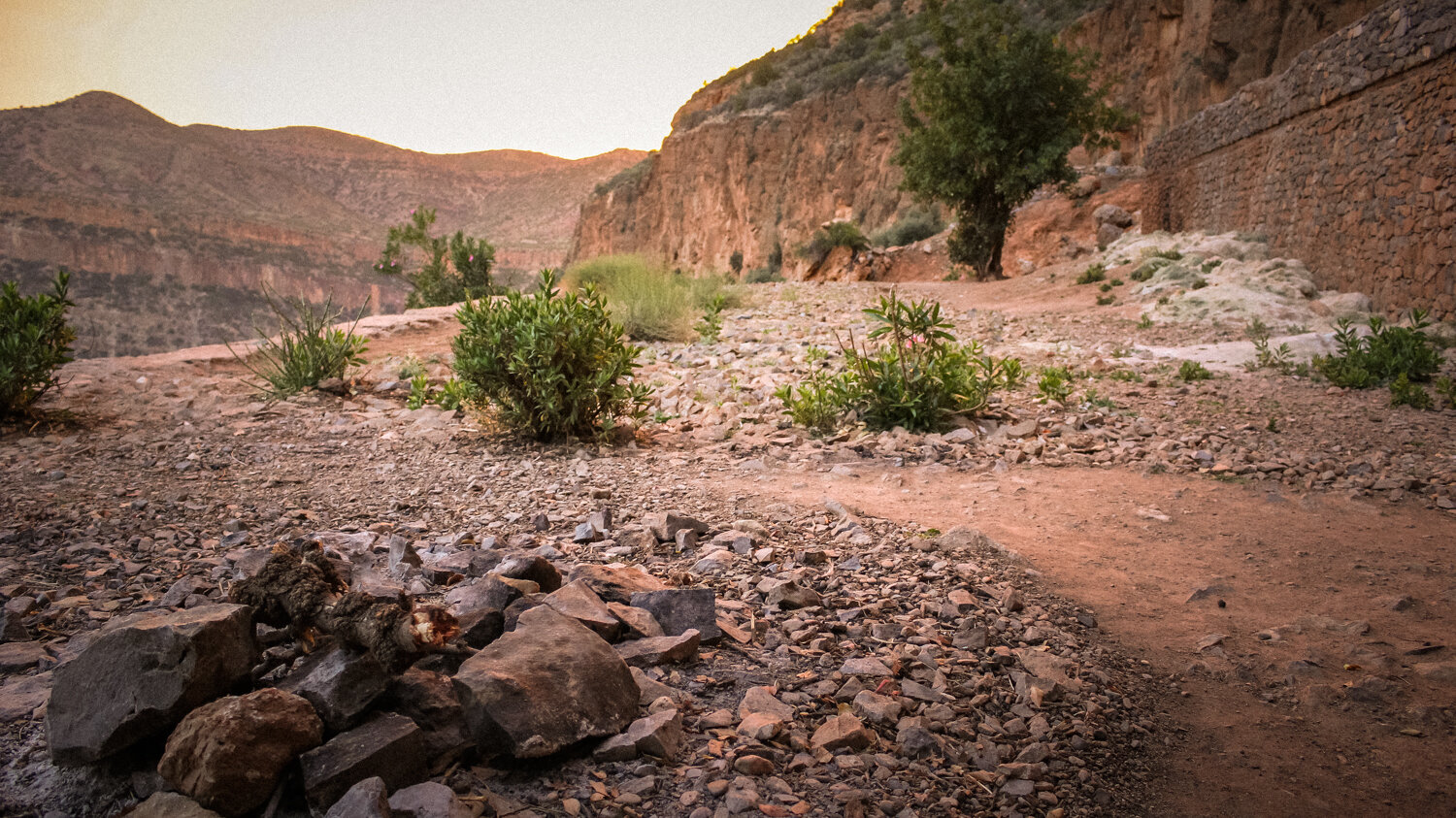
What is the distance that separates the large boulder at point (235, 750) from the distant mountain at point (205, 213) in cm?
607

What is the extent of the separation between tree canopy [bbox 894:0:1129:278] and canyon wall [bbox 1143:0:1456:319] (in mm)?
3348

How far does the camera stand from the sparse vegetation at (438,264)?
14.7 metres

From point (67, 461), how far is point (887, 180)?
27.8 meters

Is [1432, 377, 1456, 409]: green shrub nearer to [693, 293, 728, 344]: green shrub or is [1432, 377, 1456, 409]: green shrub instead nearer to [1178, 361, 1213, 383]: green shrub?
[1178, 361, 1213, 383]: green shrub

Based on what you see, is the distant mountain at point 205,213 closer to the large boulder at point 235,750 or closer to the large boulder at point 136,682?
the large boulder at point 136,682

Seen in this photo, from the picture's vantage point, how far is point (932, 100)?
15.0 meters

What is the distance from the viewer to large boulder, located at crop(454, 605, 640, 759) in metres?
1.26

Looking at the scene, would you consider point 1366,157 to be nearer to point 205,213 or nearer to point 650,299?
point 650,299

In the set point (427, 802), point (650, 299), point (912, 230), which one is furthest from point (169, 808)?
point (912, 230)

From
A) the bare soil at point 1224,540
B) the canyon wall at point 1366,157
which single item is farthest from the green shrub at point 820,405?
the canyon wall at point 1366,157

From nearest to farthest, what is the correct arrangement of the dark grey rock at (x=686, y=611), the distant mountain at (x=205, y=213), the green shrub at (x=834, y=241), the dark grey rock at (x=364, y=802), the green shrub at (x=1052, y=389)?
the dark grey rock at (x=364, y=802) < the dark grey rock at (x=686, y=611) < the green shrub at (x=1052, y=389) < the green shrub at (x=834, y=241) < the distant mountain at (x=205, y=213)

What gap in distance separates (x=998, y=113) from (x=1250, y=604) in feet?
46.8

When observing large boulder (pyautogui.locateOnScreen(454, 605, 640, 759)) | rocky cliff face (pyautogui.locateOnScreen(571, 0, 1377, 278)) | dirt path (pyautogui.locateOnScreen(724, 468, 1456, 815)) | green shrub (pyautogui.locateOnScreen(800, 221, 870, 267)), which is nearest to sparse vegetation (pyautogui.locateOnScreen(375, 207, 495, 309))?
rocky cliff face (pyautogui.locateOnScreen(571, 0, 1377, 278))

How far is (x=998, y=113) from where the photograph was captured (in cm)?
1436
